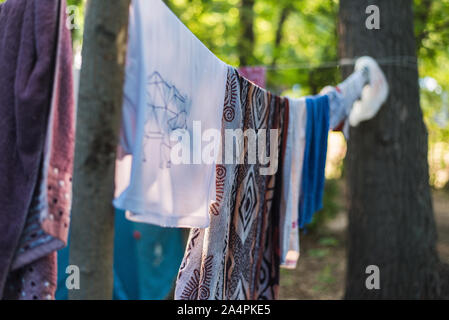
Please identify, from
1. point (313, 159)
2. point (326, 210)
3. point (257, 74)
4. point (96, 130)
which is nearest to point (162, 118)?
point (96, 130)

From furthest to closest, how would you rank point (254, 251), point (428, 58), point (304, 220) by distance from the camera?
point (428, 58)
point (304, 220)
point (254, 251)

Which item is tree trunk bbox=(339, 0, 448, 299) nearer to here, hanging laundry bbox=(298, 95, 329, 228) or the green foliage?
hanging laundry bbox=(298, 95, 329, 228)

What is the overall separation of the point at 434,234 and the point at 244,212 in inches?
103

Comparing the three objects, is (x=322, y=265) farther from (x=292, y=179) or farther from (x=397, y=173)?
(x=292, y=179)

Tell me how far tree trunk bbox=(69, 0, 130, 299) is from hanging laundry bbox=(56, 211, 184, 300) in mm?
1976

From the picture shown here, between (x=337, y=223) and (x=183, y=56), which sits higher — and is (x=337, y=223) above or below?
below

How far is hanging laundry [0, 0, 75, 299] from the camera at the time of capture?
1199 millimetres

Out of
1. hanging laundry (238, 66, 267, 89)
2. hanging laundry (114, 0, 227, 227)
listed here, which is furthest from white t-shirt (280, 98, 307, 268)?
hanging laundry (238, 66, 267, 89)

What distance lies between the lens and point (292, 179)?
2332 mm

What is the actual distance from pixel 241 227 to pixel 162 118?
74 centimetres

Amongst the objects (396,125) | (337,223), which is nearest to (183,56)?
(396,125)

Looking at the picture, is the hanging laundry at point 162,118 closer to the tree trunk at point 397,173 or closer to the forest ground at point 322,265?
the tree trunk at point 397,173
